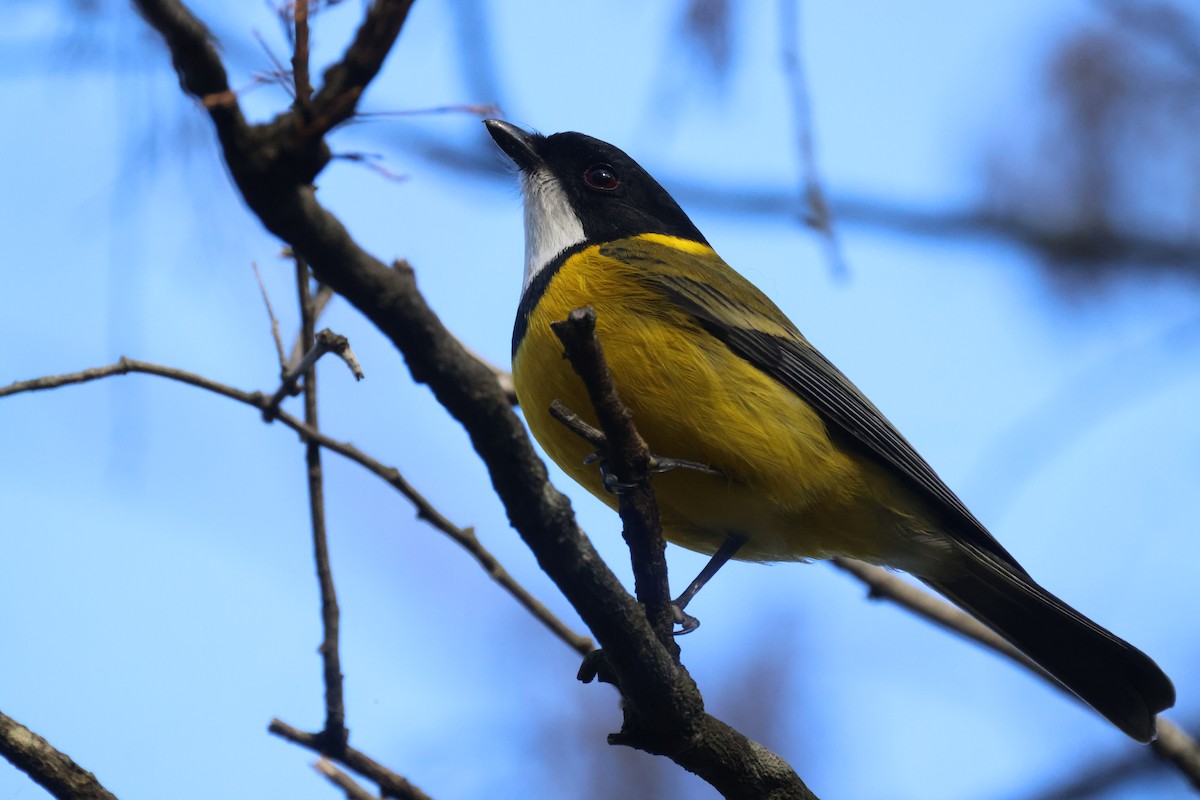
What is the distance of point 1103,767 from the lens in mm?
5246

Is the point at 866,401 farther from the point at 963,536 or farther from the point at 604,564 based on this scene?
the point at 604,564

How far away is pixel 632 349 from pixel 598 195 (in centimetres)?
145

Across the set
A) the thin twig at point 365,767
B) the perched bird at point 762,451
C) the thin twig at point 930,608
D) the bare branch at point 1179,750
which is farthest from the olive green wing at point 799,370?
the thin twig at point 365,767

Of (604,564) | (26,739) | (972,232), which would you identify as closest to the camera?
(26,739)

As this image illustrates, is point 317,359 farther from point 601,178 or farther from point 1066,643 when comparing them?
point 1066,643

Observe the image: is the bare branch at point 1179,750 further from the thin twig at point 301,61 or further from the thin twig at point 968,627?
the thin twig at point 301,61

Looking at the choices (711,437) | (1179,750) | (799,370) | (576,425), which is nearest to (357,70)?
(576,425)

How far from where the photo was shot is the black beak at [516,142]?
5.62m

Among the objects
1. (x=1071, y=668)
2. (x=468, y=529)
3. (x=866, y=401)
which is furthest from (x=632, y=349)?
(x=1071, y=668)

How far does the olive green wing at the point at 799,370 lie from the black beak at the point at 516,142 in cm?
96

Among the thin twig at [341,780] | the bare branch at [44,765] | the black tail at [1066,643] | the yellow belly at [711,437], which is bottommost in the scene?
the bare branch at [44,765]

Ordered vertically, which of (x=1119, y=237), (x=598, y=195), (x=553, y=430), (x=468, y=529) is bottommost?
(x=468, y=529)

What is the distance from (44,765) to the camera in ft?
8.37

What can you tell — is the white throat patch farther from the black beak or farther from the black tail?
the black tail
